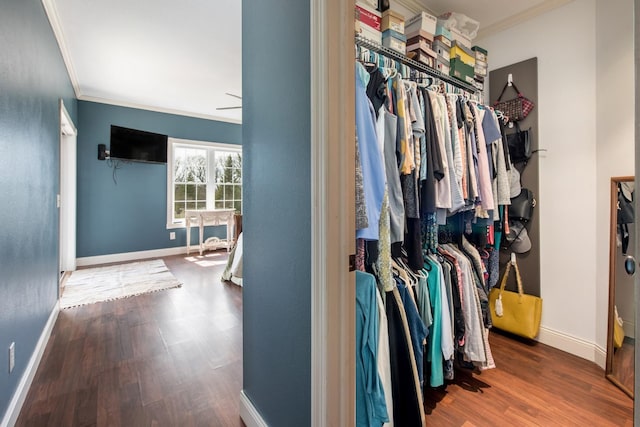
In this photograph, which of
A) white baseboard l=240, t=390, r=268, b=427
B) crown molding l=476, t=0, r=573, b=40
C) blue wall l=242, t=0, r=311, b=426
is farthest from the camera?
crown molding l=476, t=0, r=573, b=40

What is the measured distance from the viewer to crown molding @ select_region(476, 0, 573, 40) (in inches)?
82.9

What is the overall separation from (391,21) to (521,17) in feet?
4.86

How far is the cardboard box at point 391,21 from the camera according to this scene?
62.3 inches

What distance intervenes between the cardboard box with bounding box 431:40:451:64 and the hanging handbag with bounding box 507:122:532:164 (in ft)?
3.02

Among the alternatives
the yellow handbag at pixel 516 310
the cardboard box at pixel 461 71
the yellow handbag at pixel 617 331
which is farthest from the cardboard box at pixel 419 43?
the yellow handbag at pixel 617 331

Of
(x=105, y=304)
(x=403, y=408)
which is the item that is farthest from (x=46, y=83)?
(x=403, y=408)

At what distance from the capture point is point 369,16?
1503 millimetres

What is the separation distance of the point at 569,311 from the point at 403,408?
1723 millimetres

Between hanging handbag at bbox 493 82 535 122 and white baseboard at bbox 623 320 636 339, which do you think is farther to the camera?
hanging handbag at bbox 493 82 535 122

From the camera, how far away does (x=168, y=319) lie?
2658 mm

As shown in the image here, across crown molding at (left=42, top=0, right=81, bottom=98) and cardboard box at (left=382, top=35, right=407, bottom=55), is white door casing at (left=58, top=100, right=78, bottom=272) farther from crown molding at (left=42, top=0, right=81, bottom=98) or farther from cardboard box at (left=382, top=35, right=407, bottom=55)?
cardboard box at (left=382, top=35, right=407, bottom=55)

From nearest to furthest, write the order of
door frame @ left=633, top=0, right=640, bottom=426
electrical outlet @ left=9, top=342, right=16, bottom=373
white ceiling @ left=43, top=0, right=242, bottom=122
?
door frame @ left=633, top=0, right=640, bottom=426
electrical outlet @ left=9, top=342, right=16, bottom=373
white ceiling @ left=43, top=0, right=242, bottom=122

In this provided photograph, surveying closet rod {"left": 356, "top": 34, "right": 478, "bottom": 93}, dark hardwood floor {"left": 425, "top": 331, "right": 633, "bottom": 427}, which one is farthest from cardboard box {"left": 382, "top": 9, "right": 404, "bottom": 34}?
dark hardwood floor {"left": 425, "top": 331, "right": 633, "bottom": 427}

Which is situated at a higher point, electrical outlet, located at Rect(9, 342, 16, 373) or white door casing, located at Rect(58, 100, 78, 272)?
white door casing, located at Rect(58, 100, 78, 272)
